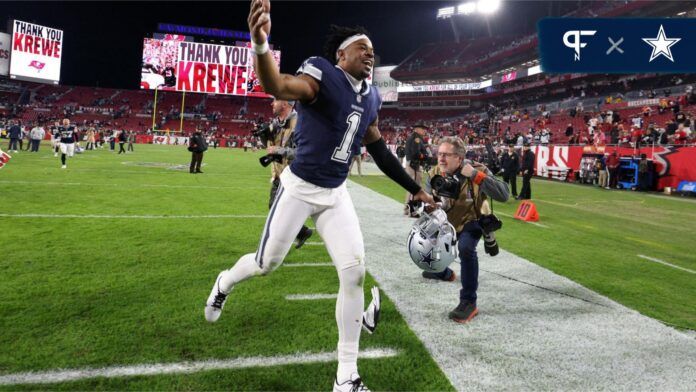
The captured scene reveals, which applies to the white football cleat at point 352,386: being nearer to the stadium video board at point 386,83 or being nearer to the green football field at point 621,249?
the green football field at point 621,249

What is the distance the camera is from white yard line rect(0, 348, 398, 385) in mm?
2490

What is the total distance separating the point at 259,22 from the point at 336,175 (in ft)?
3.55

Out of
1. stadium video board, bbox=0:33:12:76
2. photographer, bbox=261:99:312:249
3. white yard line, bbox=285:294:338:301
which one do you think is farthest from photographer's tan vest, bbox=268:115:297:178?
stadium video board, bbox=0:33:12:76

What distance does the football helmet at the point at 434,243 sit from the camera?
128 inches

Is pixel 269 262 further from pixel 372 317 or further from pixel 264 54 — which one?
pixel 264 54

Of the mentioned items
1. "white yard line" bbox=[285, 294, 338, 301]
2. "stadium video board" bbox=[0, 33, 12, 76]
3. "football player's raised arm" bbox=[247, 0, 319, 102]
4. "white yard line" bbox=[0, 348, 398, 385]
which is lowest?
"white yard line" bbox=[0, 348, 398, 385]

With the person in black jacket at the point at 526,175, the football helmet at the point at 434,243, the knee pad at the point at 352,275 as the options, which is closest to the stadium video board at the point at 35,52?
the person in black jacket at the point at 526,175

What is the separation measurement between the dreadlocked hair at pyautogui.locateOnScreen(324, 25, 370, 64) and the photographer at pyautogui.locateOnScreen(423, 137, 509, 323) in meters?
1.25

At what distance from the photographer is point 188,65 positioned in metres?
54.1

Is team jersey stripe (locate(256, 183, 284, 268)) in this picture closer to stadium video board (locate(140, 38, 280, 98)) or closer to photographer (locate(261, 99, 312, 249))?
photographer (locate(261, 99, 312, 249))

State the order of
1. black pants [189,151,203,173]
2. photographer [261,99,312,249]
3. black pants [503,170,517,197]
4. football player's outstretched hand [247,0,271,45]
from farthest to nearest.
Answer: black pants [189,151,203,173] < black pants [503,170,517,197] < photographer [261,99,312,249] < football player's outstretched hand [247,0,271,45]

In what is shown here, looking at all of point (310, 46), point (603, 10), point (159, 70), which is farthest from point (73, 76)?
point (603, 10)

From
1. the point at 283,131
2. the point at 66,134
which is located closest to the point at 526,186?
the point at 283,131

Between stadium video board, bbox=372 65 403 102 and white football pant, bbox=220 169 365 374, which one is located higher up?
stadium video board, bbox=372 65 403 102
